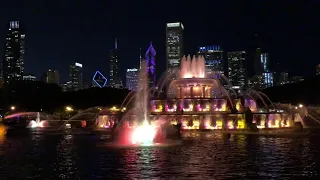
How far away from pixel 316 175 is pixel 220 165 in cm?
417

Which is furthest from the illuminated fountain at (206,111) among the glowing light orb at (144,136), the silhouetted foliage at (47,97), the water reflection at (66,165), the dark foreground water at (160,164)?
the silhouetted foliage at (47,97)

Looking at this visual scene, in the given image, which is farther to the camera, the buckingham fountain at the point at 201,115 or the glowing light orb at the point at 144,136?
the buckingham fountain at the point at 201,115

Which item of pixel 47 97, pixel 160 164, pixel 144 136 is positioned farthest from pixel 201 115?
pixel 47 97

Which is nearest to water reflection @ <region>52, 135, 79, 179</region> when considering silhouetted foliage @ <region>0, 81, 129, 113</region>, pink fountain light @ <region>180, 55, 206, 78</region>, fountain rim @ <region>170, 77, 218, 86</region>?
fountain rim @ <region>170, 77, 218, 86</region>

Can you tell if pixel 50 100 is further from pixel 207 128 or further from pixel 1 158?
pixel 1 158

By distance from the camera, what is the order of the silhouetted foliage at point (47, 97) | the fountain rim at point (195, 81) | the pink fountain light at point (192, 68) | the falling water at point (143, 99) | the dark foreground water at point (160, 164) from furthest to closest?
the silhouetted foliage at point (47, 97)
the pink fountain light at point (192, 68)
the fountain rim at point (195, 81)
the falling water at point (143, 99)
the dark foreground water at point (160, 164)

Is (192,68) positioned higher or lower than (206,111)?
higher

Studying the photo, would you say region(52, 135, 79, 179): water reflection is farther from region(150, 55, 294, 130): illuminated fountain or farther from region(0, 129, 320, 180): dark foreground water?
region(150, 55, 294, 130): illuminated fountain

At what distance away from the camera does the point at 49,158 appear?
68.6ft

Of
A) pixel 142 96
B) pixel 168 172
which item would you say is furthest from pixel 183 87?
pixel 168 172

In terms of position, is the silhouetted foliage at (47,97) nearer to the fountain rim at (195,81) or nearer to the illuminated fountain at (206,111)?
the illuminated fountain at (206,111)

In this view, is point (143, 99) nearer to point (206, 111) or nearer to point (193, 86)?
point (206, 111)

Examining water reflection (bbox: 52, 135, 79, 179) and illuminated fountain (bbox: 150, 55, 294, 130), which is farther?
illuminated fountain (bbox: 150, 55, 294, 130)

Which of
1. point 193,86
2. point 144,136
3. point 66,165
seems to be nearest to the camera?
point 66,165
